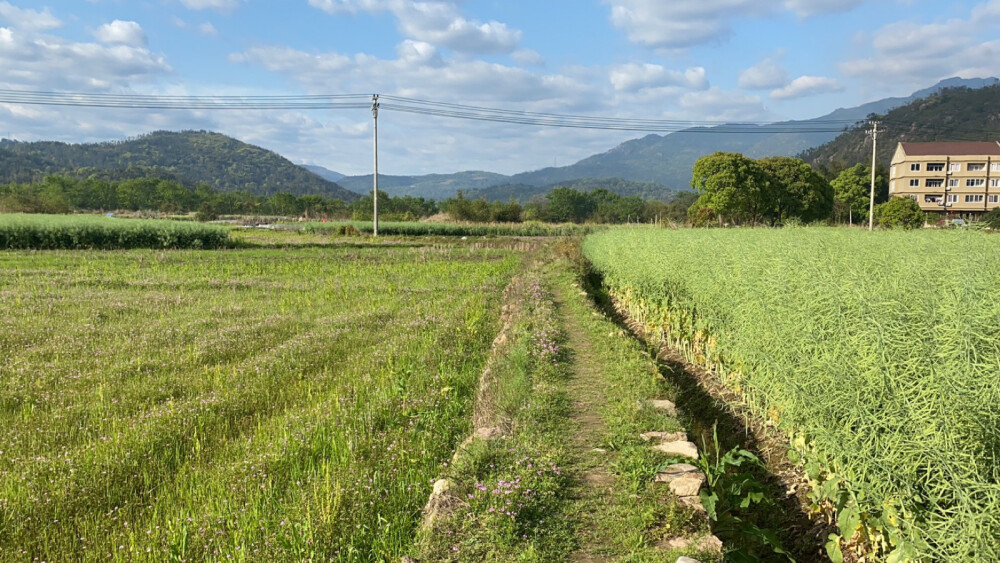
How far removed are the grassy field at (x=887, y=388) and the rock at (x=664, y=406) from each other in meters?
0.90

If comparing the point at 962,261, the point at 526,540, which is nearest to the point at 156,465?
the point at 526,540

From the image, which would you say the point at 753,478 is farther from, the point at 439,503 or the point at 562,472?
the point at 439,503

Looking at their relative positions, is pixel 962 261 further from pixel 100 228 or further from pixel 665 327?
pixel 100 228

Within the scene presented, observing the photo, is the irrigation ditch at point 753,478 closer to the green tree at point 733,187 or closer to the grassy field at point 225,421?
the grassy field at point 225,421

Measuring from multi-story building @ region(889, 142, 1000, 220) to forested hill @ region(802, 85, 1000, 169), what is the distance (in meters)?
27.3

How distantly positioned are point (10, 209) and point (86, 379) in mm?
71989

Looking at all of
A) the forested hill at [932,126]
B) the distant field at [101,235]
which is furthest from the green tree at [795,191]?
the forested hill at [932,126]

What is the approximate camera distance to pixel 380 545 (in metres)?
3.85

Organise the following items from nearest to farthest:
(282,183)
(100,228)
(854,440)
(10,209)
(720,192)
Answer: (854,440) → (100,228) → (720,192) → (10,209) → (282,183)

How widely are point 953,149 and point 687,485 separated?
306 ft

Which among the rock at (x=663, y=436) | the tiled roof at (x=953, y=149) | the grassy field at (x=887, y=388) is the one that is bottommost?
the rock at (x=663, y=436)

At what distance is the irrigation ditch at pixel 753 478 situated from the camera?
4199 mm

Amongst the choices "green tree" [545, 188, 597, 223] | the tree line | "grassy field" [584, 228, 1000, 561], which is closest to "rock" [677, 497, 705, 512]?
"grassy field" [584, 228, 1000, 561]

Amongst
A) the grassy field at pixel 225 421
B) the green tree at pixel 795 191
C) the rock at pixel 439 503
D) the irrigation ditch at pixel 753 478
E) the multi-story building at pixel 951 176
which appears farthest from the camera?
the multi-story building at pixel 951 176
